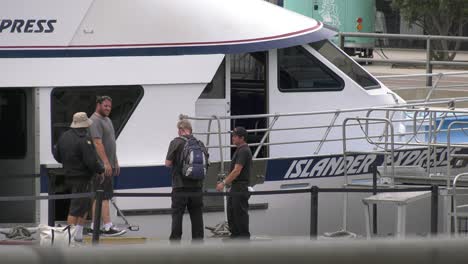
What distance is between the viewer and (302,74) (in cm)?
1323

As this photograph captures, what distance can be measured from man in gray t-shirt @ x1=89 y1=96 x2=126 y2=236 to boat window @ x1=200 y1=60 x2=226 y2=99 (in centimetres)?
134

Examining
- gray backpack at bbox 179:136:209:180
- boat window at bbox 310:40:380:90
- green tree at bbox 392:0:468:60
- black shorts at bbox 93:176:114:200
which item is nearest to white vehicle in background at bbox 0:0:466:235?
boat window at bbox 310:40:380:90

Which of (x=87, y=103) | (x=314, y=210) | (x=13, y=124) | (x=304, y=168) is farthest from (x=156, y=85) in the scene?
(x=314, y=210)

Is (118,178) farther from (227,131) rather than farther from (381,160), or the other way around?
(381,160)

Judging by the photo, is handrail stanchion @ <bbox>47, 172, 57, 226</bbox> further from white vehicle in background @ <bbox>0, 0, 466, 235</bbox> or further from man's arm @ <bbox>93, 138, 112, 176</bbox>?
man's arm @ <bbox>93, 138, 112, 176</bbox>

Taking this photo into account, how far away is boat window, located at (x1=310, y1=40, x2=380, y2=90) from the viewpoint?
44.3 ft

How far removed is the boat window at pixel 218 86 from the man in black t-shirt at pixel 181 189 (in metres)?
1.03

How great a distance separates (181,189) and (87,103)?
1.43 meters

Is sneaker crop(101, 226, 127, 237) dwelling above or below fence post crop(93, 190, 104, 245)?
below

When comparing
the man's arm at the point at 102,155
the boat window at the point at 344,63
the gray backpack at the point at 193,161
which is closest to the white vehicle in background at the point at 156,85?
the boat window at the point at 344,63

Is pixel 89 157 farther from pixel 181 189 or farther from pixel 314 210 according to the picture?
pixel 314 210

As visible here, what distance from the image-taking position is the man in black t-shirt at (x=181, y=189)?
1158 centimetres

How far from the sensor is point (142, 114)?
40.1ft

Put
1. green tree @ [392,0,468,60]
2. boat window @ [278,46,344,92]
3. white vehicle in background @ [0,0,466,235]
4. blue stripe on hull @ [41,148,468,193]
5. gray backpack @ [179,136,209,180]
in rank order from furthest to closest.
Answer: green tree @ [392,0,468,60], boat window @ [278,46,344,92], blue stripe on hull @ [41,148,468,193], white vehicle in background @ [0,0,466,235], gray backpack @ [179,136,209,180]
